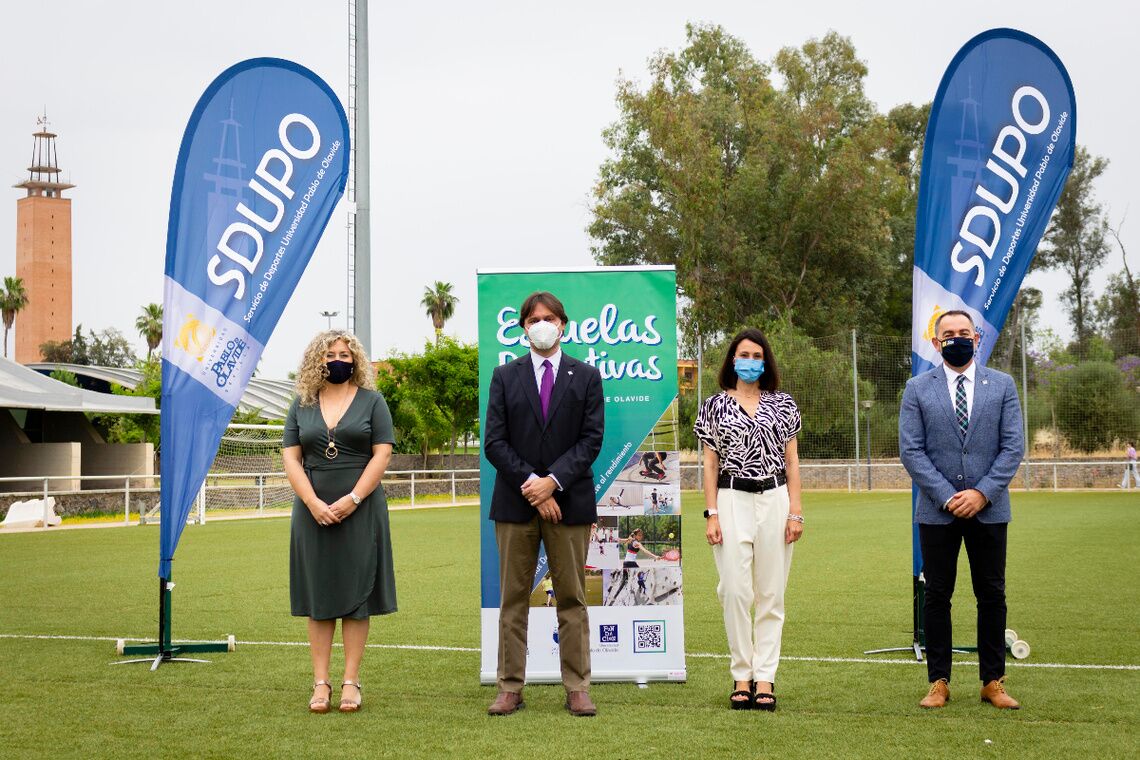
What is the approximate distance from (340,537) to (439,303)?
61262 millimetres

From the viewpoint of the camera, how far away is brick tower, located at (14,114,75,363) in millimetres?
73500

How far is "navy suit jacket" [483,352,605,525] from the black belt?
60 cm

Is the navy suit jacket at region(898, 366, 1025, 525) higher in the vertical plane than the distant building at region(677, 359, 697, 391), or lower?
lower

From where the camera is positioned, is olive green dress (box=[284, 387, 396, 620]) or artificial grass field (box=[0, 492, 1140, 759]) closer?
artificial grass field (box=[0, 492, 1140, 759])

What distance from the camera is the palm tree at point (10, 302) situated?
7144 centimetres

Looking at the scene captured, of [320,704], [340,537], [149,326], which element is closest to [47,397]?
[340,537]

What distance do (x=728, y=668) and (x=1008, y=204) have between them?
9.70ft

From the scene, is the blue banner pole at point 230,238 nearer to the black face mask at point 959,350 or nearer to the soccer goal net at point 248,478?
the black face mask at point 959,350

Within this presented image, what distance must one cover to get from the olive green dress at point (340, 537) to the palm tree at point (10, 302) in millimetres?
73496

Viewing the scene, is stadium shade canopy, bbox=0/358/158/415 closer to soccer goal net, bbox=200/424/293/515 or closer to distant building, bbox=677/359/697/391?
soccer goal net, bbox=200/424/293/515

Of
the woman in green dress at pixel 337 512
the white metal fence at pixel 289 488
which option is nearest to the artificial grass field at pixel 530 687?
the woman in green dress at pixel 337 512

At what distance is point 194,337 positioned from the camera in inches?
264

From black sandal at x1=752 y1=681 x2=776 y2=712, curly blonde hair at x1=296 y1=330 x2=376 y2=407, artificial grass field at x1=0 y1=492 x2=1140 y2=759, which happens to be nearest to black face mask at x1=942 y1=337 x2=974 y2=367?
artificial grass field at x1=0 y1=492 x2=1140 y2=759

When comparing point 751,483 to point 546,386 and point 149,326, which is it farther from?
point 149,326
